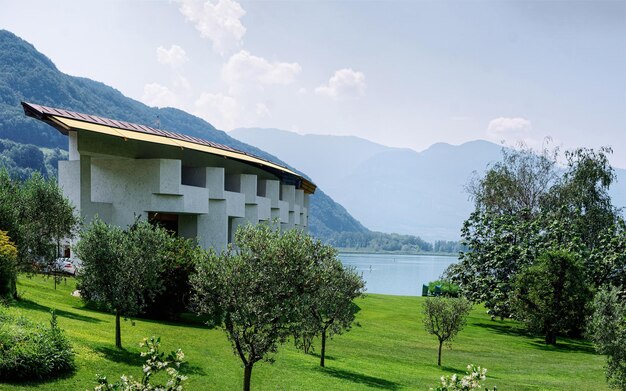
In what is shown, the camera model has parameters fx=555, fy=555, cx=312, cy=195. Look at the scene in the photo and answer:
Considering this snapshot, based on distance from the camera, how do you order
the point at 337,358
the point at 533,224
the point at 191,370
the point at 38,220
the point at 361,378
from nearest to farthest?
1. the point at 191,370
2. the point at 361,378
3. the point at 337,358
4. the point at 38,220
5. the point at 533,224

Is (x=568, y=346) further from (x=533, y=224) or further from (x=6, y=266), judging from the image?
(x=6, y=266)

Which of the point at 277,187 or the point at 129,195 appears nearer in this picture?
the point at 129,195

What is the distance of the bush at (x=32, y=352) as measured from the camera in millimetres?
18625

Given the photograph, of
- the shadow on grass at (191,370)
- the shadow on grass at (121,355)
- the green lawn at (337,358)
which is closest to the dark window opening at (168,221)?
the green lawn at (337,358)

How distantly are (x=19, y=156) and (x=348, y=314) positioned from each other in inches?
7785

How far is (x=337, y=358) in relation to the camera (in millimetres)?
32250

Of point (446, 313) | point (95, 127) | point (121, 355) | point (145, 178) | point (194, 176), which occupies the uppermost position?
point (95, 127)

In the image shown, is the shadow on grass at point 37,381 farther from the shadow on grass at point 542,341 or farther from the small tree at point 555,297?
the small tree at point 555,297

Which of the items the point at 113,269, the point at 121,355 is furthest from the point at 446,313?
the point at 113,269

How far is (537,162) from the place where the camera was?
6962 centimetres

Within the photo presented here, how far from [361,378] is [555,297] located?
2747cm

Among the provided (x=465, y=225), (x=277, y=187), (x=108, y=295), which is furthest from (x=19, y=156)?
(x=108, y=295)

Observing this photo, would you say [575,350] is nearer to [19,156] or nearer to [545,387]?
[545,387]

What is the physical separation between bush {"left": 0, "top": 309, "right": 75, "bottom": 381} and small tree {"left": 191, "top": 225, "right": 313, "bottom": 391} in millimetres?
6415
